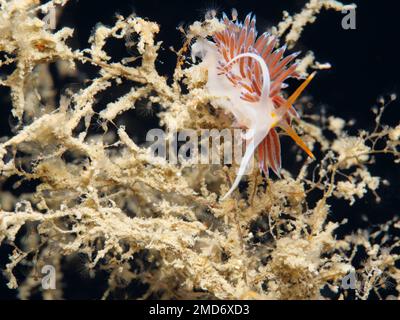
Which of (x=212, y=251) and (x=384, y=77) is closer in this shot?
(x=212, y=251)

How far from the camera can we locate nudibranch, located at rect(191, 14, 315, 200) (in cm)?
226

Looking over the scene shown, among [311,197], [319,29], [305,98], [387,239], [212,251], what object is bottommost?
[212,251]

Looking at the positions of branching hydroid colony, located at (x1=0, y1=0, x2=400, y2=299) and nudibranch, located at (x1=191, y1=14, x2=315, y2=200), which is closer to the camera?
branching hydroid colony, located at (x1=0, y1=0, x2=400, y2=299)

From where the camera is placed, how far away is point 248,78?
2307mm

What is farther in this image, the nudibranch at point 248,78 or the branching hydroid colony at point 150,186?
the nudibranch at point 248,78

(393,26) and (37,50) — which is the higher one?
(393,26)

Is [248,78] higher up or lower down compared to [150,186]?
higher up

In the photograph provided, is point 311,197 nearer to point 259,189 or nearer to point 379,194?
point 259,189

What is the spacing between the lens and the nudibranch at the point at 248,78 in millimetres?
2258

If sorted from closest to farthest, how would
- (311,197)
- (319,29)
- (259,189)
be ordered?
(259,189) → (311,197) → (319,29)

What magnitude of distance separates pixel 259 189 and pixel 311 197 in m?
0.59
